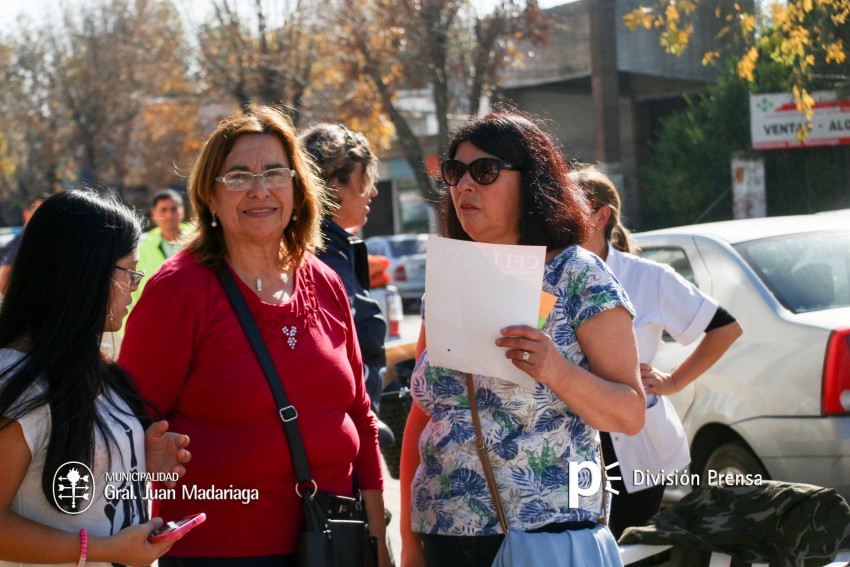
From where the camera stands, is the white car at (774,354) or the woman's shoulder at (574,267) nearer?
the woman's shoulder at (574,267)

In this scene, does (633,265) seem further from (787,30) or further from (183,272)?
(787,30)

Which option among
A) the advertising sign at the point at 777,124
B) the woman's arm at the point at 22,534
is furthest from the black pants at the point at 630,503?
the advertising sign at the point at 777,124

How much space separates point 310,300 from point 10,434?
1.06 meters

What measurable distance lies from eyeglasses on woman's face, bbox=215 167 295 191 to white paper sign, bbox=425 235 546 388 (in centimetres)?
72

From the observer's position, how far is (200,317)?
2.78m

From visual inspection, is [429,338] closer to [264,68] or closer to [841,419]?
[841,419]

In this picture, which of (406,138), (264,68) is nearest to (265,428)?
(406,138)

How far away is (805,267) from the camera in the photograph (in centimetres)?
520

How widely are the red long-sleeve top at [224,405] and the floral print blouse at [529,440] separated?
42 cm

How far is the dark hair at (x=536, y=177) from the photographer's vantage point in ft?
8.69

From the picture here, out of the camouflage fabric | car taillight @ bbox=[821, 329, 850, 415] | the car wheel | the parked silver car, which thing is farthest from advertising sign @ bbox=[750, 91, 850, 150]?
the camouflage fabric

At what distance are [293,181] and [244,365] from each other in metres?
0.65

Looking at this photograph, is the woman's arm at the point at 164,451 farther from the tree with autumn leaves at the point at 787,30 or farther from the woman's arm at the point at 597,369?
the tree with autumn leaves at the point at 787,30

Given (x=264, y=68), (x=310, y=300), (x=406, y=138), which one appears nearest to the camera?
(x=310, y=300)
